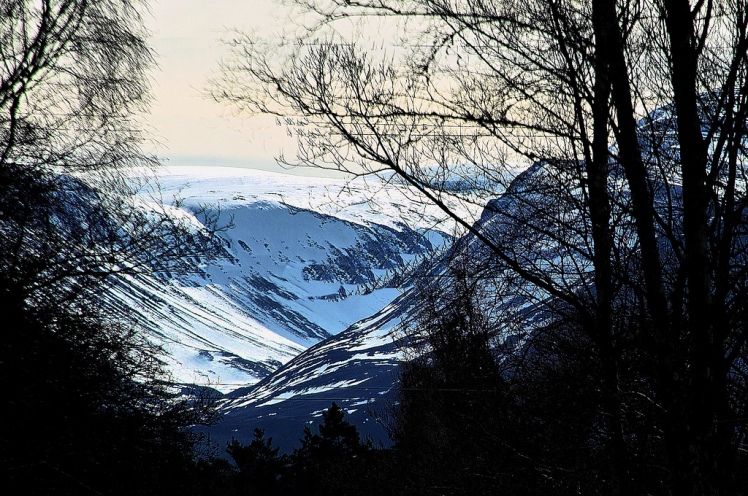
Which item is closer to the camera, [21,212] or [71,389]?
[21,212]

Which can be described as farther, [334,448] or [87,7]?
[334,448]

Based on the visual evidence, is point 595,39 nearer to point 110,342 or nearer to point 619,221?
point 619,221

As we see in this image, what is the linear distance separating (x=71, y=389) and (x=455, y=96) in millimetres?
4586

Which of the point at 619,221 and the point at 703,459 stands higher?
the point at 619,221

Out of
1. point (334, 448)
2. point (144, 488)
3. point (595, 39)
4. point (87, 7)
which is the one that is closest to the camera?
point (595, 39)

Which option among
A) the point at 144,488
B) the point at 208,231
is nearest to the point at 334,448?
the point at 144,488

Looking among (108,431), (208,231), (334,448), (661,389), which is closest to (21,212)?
(208,231)

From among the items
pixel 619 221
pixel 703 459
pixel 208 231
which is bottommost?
pixel 703 459

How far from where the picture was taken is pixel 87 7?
6570 mm

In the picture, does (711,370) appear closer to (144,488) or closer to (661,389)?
(661,389)

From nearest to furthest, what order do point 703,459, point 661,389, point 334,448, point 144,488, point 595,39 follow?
point 703,459, point 661,389, point 595,39, point 144,488, point 334,448

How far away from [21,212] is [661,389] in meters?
5.09

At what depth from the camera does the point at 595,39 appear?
4.54 m

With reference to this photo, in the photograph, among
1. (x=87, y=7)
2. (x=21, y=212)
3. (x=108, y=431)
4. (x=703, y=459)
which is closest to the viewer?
(x=703, y=459)
